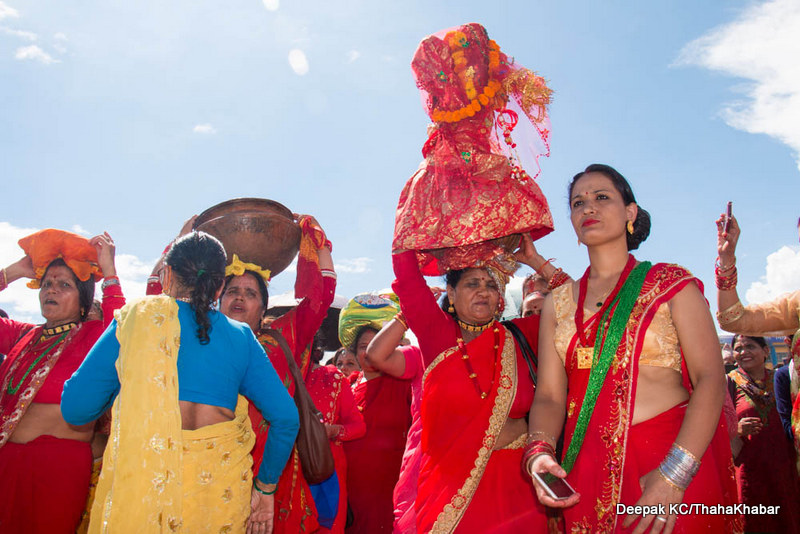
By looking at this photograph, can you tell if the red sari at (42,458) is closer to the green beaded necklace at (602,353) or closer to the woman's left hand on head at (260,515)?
the woman's left hand on head at (260,515)

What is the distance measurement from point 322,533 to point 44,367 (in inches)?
96.2

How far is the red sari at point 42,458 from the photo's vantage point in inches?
161

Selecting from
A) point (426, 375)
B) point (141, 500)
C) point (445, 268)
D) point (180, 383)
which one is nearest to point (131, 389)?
point (180, 383)

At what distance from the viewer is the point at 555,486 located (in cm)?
238

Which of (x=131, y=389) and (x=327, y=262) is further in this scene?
(x=327, y=262)

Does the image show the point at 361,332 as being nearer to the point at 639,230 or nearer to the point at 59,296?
the point at 59,296

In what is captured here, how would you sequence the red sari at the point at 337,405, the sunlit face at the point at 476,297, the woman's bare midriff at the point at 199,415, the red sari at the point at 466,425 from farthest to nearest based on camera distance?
the red sari at the point at 337,405, the sunlit face at the point at 476,297, the red sari at the point at 466,425, the woman's bare midriff at the point at 199,415

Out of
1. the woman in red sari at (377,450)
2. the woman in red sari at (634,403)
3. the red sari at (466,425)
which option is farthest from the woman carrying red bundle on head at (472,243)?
Answer: the woman in red sari at (377,450)

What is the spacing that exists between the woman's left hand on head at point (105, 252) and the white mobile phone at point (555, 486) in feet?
12.2

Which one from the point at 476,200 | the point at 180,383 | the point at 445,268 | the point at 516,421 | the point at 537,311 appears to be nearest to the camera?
the point at 180,383

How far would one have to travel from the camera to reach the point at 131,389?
257 centimetres

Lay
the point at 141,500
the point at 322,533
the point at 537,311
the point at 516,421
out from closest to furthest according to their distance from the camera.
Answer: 1. the point at 141,500
2. the point at 516,421
3. the point at 322,533
4. the point at 537,311

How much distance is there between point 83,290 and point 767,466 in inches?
259

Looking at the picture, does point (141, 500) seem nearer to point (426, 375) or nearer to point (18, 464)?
point (426, 375)
